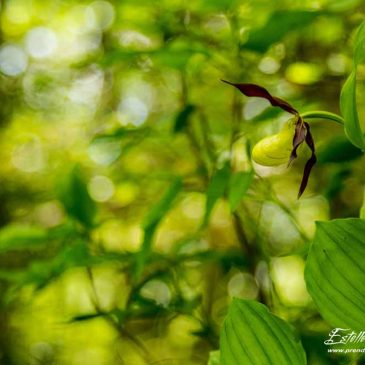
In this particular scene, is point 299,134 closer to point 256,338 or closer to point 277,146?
point 277,146

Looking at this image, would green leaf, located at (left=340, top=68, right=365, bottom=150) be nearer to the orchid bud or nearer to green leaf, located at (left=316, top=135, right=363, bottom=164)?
the orchid bud

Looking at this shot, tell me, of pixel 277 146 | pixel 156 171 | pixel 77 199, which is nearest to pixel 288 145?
pixel 277 146

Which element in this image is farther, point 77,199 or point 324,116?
point 77,199

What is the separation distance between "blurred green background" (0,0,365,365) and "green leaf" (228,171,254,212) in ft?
0.06

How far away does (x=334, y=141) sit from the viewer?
1.98 ft

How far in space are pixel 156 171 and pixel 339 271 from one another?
0.56m

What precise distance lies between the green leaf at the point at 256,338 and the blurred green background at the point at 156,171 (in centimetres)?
21

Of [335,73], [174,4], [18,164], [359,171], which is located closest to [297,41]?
[335,73]

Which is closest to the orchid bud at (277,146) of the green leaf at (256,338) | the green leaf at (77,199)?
the green leaf at (256,338)

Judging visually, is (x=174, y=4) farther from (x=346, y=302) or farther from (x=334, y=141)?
(x=346, y=302)

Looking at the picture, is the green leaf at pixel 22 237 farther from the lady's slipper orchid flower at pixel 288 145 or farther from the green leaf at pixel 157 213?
the lady's slipper orchid flower at pixel 288 145

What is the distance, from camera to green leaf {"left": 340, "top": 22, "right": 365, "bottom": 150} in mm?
320

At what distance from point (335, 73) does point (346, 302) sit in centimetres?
91

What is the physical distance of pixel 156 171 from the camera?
0.86 m
